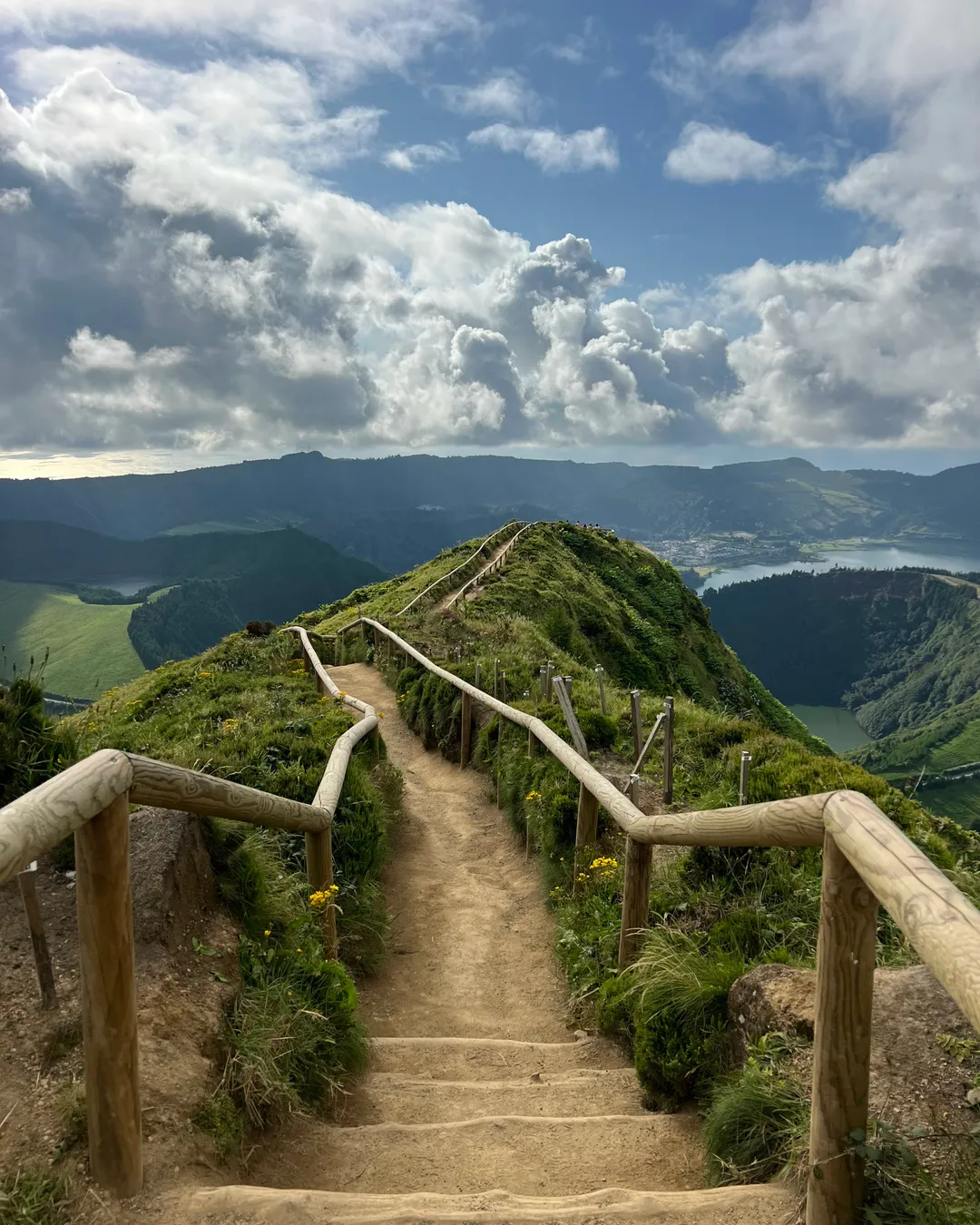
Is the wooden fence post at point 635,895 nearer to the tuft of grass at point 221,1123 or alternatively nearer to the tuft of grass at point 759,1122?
the tuft of grass at point 759,1122

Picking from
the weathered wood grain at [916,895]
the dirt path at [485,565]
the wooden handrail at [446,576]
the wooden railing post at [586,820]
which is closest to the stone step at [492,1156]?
the weathered wood grain at [916,895]

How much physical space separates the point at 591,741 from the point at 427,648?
10.1 m

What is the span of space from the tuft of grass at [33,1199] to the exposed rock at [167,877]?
1129mm

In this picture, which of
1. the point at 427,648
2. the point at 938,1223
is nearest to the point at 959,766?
the point at 427,648

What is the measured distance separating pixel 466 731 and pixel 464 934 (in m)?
5.01

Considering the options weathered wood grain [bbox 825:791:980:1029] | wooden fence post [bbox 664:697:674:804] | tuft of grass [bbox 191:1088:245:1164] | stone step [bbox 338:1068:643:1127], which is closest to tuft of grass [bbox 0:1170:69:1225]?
tuft of grass [bbox 191:1088:245:1164]

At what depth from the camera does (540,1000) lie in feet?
18.7

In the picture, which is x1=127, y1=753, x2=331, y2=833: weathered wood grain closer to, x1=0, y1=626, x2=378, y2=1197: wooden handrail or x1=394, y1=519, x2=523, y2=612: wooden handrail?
x1=0, y1=626, x2=378, y2=1197: wooden handrail

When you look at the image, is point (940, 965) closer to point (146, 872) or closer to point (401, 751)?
point (146, 872)

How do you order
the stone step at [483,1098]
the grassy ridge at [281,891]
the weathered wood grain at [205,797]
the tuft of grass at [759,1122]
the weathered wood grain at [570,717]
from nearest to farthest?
the weathered wood grain at [205,797] < the tuft of grass at [759,1122] < the grassy ridge at [281,891] < the stone step at [483,1098] < the weathered wood grain at [570,717]

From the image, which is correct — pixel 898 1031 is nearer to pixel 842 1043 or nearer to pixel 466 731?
pixel 842 1043

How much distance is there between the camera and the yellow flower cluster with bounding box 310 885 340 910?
4941mm

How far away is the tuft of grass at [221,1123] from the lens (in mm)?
2860

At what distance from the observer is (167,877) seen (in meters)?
3.80
